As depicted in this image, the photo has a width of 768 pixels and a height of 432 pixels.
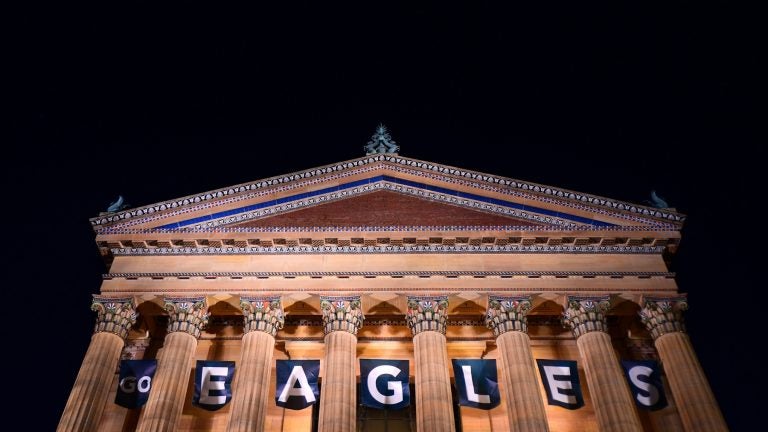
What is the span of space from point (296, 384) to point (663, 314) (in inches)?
503

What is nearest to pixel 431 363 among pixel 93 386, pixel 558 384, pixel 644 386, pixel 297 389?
pixel 558 384

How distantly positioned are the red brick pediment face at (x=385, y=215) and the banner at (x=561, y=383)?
5840 millimetres

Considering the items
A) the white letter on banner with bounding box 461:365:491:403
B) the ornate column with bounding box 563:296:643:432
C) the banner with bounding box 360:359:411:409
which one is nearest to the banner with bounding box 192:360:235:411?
the banner with bounding box 360:359:411:409

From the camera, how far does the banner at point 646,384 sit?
67.5 feet

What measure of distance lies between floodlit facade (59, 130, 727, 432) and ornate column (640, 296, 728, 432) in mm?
54

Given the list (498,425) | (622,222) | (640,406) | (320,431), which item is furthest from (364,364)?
(622,222)

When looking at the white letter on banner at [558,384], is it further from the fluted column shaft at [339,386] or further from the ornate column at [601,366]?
the fluted column shaft at [339,386]

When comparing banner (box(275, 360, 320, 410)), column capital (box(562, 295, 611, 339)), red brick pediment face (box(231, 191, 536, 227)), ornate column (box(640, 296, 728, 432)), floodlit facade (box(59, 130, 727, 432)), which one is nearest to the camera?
ornate column (box(640, 296, 728, 432))

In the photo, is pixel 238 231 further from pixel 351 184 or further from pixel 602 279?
pixel 602 279

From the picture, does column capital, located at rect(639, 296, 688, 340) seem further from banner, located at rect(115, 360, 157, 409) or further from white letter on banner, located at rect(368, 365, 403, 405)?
banner, located at rect(115, 360, 157, 409)

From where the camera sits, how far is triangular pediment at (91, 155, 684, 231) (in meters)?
25.1

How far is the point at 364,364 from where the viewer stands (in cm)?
2125

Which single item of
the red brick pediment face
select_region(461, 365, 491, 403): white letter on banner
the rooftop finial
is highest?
the rooftop finial

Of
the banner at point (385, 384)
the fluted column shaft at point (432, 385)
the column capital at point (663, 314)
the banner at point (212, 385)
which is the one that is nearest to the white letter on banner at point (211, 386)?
the banner at point (212, 385)
